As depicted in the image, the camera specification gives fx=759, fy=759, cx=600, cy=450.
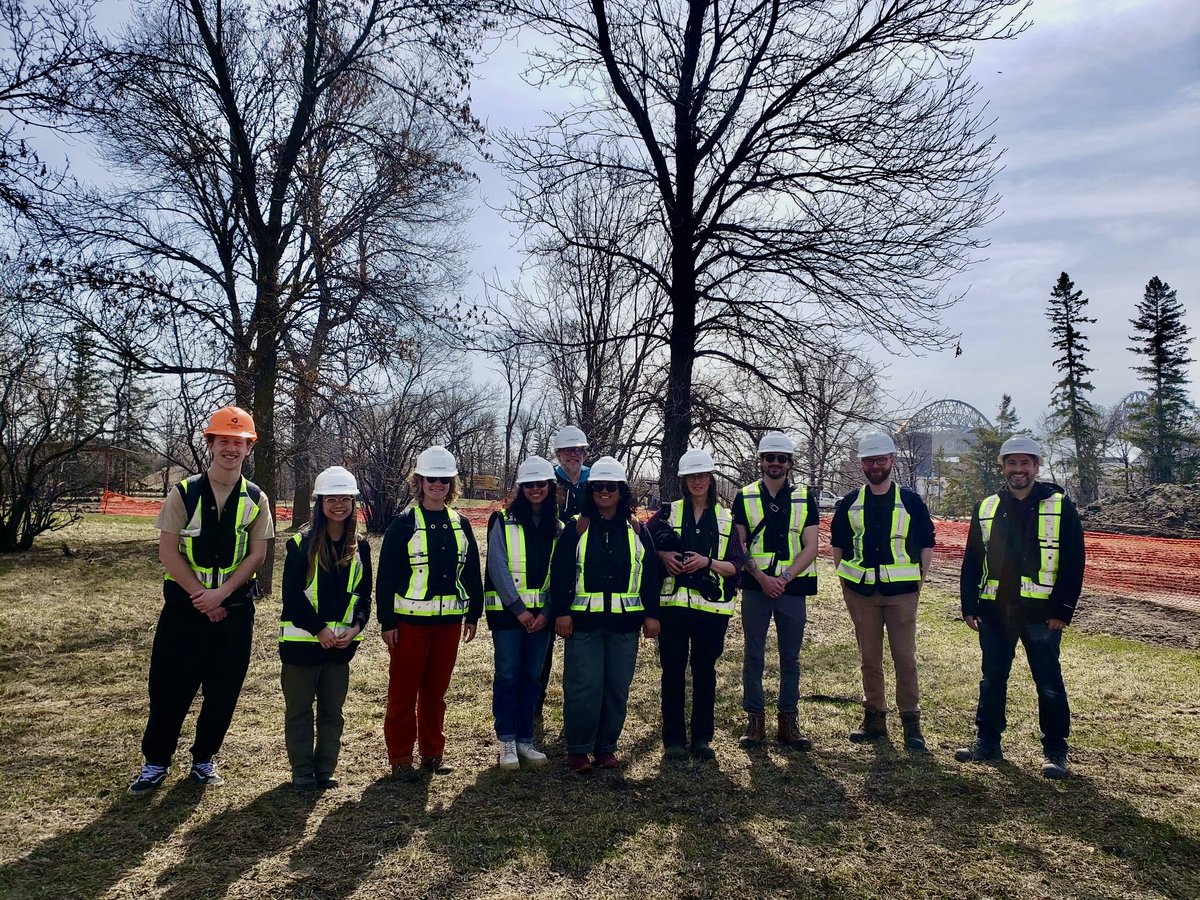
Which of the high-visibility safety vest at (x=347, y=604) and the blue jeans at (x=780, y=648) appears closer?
the high-visibility safety vest at (x=347, y=604)

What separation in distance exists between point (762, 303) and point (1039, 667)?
4.83m

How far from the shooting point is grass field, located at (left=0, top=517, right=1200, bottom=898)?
3537 mm

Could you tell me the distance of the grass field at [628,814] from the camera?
3537mm

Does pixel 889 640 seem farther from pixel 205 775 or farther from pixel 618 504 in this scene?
pixel 205 775

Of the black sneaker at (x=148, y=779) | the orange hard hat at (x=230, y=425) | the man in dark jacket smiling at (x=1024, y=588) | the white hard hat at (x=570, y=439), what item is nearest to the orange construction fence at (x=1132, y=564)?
the white hard hat at (x=570, y=439)

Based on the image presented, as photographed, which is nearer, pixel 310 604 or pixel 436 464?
pixel 310 604

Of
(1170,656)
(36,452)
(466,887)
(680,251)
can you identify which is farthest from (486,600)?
(36,452)

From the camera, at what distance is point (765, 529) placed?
564 cm

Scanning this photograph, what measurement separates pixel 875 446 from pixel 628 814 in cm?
317

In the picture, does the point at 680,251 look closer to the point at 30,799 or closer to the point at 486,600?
the point at 486,600

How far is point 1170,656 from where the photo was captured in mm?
8227

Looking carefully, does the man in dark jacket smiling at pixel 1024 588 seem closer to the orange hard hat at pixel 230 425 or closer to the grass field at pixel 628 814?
the grass field at pixel 628 814

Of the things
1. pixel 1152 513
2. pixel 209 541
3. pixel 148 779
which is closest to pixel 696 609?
pixel 209 541

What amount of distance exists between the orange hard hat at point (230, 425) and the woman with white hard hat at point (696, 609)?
2.80 metres
